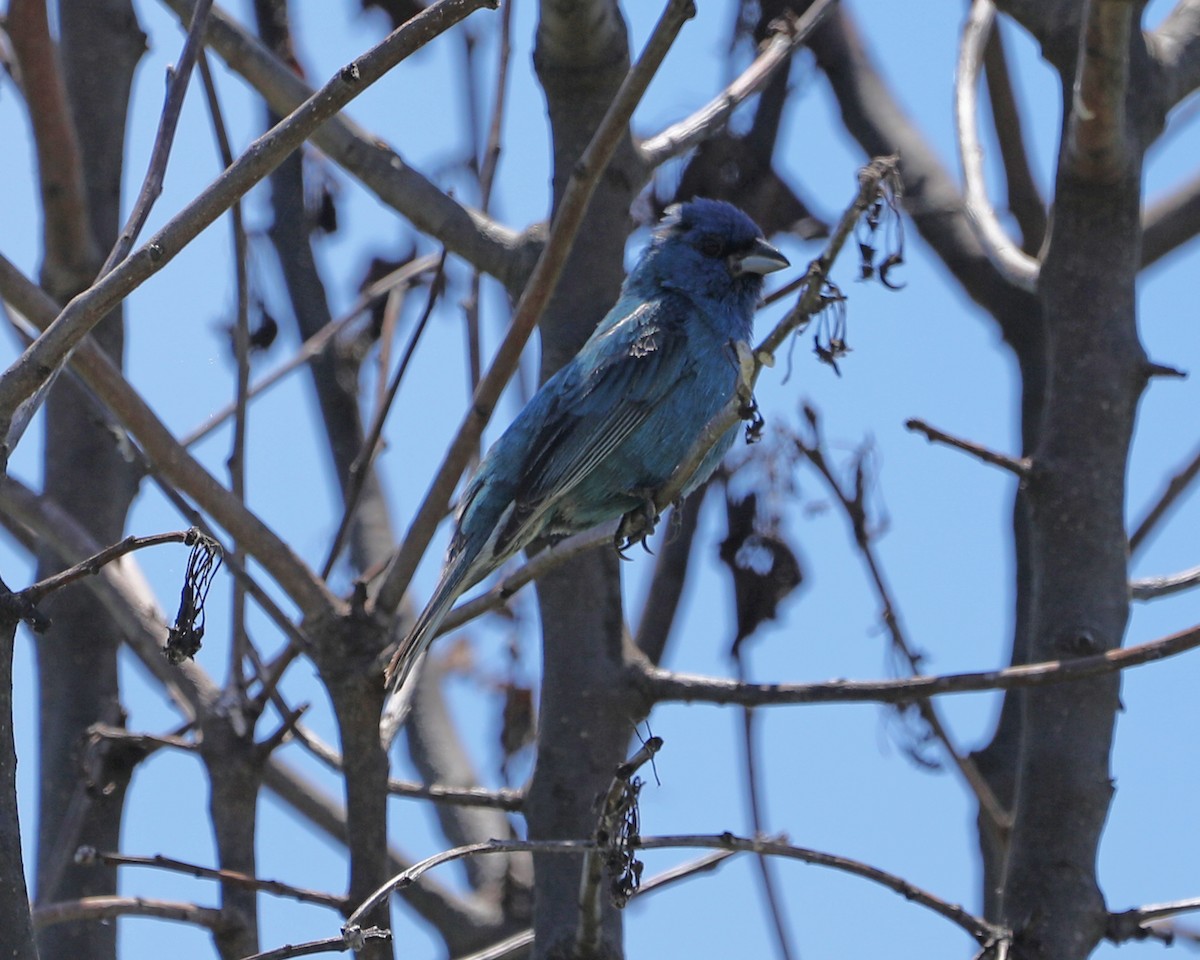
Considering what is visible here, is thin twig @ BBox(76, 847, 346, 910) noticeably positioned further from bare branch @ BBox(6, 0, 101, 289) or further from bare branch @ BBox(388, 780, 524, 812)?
bare branch @ BBox(6, 0, 101, 289)

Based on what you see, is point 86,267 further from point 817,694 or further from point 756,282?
point 817,694

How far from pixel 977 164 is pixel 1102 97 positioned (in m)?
1.12

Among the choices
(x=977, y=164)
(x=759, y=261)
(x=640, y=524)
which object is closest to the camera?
(x=640, y=524)

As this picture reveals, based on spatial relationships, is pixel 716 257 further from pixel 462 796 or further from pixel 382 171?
pixel 462 796

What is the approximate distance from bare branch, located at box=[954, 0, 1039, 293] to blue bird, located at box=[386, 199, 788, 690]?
763 mm

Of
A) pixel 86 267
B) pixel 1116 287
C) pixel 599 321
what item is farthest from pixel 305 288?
pixel 1116 287

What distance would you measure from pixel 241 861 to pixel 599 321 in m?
2.08

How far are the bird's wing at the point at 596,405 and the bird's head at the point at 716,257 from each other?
19.4 inches

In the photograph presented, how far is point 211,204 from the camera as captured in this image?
273cm

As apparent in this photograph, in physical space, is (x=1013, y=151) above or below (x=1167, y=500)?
above

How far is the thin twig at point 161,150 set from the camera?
3023mm

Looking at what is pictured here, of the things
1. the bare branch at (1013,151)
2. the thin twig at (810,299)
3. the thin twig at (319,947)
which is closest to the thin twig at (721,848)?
the thin twig at (319,947)

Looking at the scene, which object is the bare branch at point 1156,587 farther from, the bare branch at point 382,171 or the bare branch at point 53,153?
→ the bare branch at point 53,153

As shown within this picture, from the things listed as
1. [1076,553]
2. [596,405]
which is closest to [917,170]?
[596,405]
